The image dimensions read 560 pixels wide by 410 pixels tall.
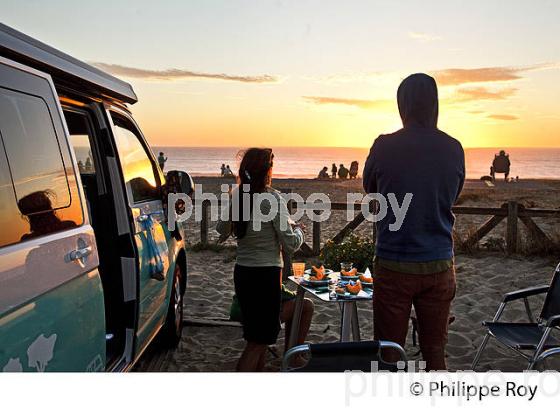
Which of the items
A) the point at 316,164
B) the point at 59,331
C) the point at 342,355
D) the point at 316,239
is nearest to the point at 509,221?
the point at 316,239

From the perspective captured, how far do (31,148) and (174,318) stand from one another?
2973mm

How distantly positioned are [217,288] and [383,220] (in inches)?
196

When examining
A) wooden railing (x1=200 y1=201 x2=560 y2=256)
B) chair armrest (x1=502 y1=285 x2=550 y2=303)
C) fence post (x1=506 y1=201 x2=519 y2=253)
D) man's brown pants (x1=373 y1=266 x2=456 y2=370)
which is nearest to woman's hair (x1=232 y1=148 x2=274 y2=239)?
man's brown pants (x1=373 y1=266 x2=456 y2=370)

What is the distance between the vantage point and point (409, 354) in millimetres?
4949

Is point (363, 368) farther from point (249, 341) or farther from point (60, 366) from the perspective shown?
point (249, 341)

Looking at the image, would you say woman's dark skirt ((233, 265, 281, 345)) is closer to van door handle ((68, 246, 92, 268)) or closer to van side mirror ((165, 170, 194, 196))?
van side mirror ((165, 170, 194, 196))

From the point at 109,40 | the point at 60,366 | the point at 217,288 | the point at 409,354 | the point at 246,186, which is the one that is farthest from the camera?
the point at 217,288

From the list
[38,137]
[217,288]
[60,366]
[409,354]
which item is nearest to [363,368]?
[60,366]

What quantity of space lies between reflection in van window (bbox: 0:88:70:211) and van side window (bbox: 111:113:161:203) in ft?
4.02

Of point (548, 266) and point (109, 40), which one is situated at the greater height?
point (109, 40)

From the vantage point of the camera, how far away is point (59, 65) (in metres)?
2.66

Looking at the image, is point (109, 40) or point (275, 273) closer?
point (275, 273)

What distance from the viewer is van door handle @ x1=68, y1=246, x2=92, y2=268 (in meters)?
2.36

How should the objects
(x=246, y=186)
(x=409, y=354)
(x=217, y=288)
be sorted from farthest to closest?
(x=217, y=288) < (x=409, y=354) < (x=246, y=186)
